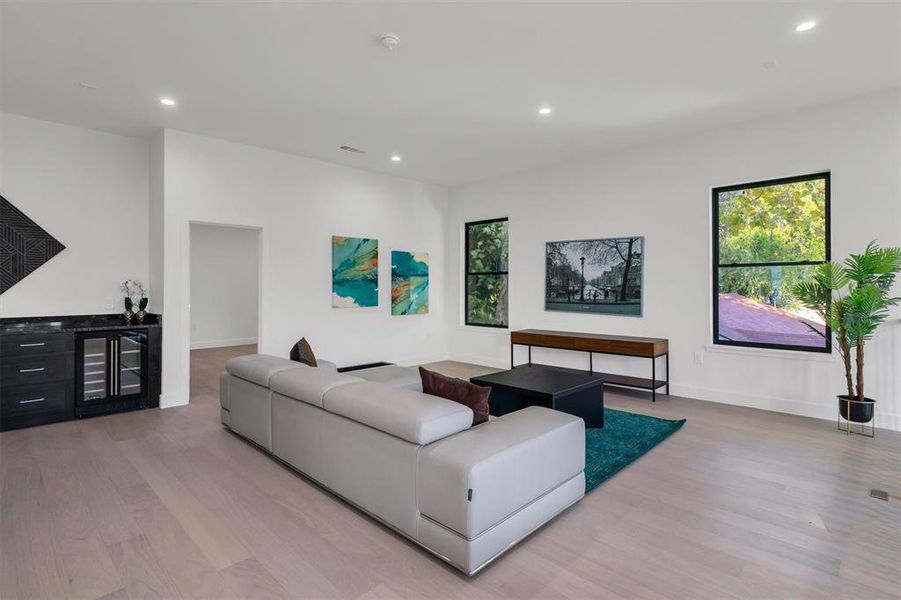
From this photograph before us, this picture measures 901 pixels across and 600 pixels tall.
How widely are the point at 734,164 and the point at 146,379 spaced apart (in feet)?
21.6

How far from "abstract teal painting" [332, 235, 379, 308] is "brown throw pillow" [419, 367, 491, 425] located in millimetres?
3897

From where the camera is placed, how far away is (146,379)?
4.77 m

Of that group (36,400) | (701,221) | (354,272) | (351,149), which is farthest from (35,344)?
(701,221)

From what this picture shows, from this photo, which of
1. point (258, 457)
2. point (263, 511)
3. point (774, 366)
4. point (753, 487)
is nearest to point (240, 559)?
point (263, 511)

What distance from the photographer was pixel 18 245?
453 centimetres

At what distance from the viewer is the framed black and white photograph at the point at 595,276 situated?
5629 mm

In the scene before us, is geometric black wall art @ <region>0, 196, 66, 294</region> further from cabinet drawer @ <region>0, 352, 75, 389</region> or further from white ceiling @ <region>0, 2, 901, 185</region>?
white ceiling @ <region>0, 2, 901, 185</region>

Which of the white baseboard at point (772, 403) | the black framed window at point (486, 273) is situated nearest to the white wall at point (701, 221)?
the white baseboard at point (772, 403)

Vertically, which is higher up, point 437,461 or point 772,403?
point 437,461

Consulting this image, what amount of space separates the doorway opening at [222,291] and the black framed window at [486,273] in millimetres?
4310

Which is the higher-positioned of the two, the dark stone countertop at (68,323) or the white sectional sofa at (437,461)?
the dark stone countertop at (68,323)

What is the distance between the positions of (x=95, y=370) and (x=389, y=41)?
417cm

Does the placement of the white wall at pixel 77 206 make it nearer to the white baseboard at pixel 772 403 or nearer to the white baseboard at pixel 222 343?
the white baseboard at pixel 222 343

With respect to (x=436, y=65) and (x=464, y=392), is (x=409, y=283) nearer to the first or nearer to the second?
(x=436, y=65)
